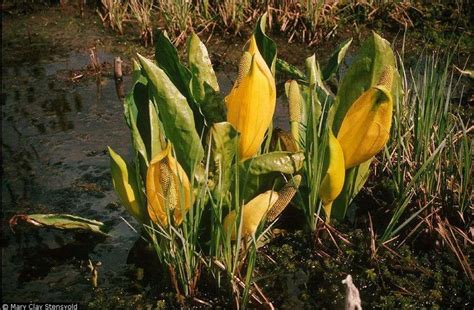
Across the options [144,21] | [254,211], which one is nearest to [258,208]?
[254,211]

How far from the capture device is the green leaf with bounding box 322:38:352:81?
8.38 feet

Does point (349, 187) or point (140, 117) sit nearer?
point (140, 117)

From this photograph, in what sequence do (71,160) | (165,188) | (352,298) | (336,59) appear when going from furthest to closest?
(71,160)
(336,59)
(165,188)
(352,298)

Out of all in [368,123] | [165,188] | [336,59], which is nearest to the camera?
[165,188]

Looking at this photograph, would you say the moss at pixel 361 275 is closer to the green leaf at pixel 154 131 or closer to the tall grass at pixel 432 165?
the tall grass at pixel 432 165

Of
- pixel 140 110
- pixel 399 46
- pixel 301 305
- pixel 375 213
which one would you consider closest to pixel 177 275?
pixel 301 305

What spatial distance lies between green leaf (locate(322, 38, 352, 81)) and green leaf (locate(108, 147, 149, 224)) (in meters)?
0.96

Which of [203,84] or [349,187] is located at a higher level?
[203,84]

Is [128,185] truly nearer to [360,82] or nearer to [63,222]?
[63,222]

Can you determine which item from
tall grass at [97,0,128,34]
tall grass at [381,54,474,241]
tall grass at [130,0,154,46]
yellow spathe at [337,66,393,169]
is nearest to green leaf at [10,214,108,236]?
A: yellow spathe at [337,66,393,169]

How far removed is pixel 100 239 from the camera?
95.0 inches

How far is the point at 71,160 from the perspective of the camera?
9.64ft

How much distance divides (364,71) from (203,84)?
569 mm

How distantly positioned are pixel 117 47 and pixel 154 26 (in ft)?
1.40
